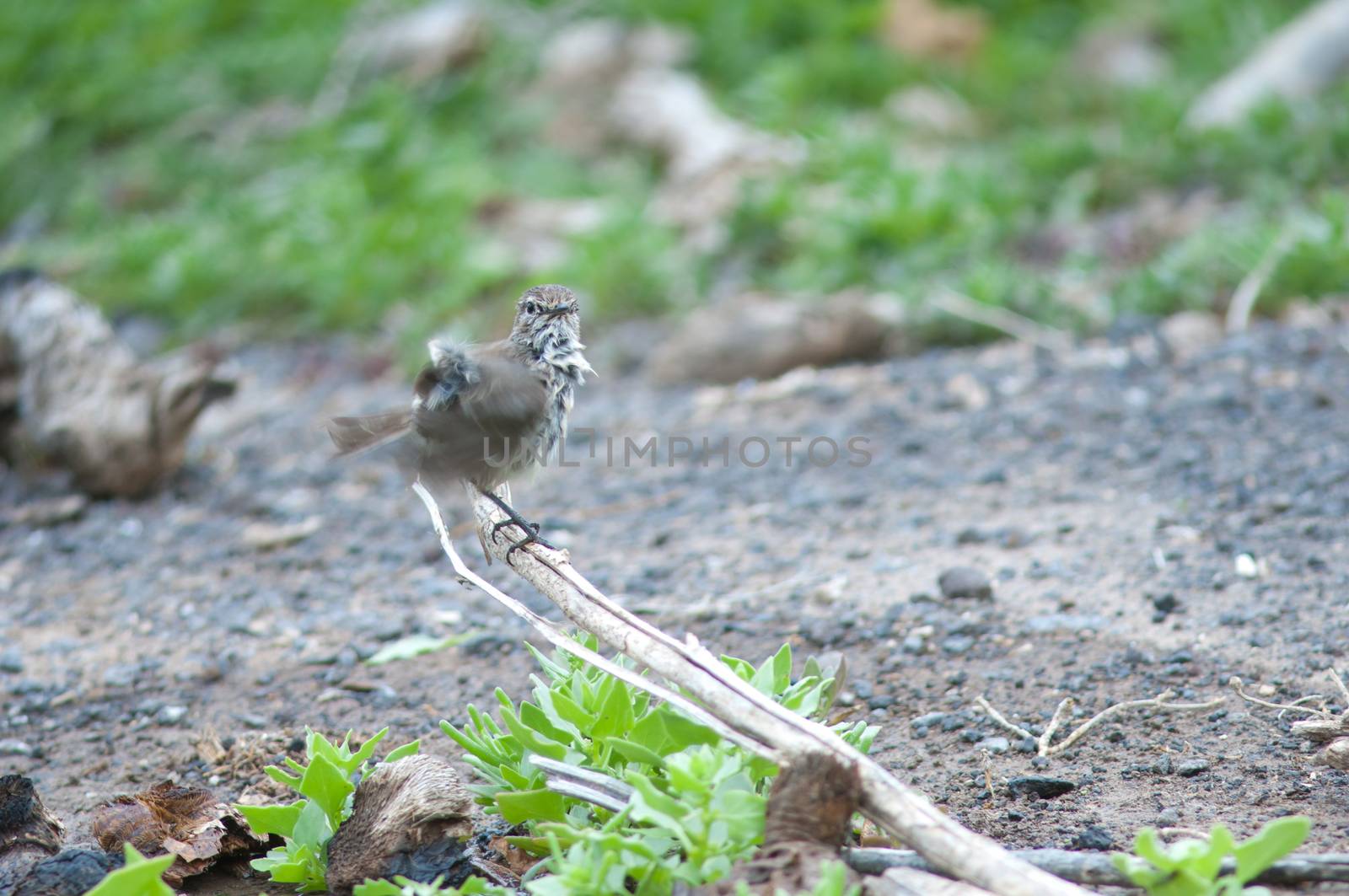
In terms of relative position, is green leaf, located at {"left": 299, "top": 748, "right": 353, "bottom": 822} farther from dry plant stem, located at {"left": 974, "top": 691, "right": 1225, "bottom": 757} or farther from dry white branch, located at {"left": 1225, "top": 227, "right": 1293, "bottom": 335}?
dry white branch, located at {"left": 1225, "top": 227, "right": 1293, "bottom": 335}

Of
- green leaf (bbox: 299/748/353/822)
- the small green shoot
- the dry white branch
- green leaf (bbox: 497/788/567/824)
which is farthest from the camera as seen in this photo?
the dry white branch

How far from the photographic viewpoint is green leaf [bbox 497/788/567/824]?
2613 mm

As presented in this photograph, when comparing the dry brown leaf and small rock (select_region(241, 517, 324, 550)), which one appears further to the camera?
small rock (select_region(241, 517, 324, 550))

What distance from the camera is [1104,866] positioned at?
2359 millimetres

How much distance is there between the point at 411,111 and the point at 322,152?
3.64 feet

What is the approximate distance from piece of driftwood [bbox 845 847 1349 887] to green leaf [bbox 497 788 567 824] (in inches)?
23.6

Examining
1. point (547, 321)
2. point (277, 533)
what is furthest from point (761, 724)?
point (277, 533)

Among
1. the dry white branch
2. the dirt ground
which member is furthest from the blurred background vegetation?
the dirt ground

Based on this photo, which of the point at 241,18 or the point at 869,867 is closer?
the point at 869,867

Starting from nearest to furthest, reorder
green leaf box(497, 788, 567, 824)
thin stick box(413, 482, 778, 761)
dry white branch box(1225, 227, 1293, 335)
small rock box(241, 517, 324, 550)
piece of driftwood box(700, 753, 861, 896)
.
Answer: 1. piece of driftwood box(700, 753, 861, 896)
2. thin stick box(413, 482, 778, 761)
3. green leaf box(497, 788, 567, 824)
4. small rock box(241, 517, 324, 550)
5. dry white branch box(1225, 227, 1293, 335)

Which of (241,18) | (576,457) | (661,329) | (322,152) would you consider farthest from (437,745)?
(241,18)

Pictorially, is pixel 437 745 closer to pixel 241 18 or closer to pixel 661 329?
pixel 661 329

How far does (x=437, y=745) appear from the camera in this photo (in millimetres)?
3479

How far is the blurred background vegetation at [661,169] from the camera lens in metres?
7.02
